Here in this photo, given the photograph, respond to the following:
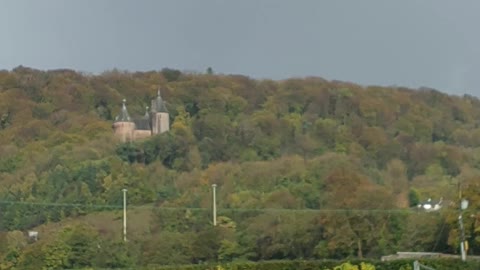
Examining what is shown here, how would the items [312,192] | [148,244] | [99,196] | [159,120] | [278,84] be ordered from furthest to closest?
1. [278,84]
2. [159,120]
3. [99,196]
4. [312,192]
5. [148,244]

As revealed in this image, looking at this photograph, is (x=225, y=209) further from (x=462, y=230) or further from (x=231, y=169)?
(x=462, y=230)

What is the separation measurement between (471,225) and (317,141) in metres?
38.4

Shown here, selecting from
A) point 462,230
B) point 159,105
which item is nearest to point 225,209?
point 462,230

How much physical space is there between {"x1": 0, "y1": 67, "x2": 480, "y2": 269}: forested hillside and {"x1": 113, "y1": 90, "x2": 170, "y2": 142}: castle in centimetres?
103

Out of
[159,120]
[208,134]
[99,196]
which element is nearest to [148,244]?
[99,196]

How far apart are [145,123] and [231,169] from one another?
25656mm

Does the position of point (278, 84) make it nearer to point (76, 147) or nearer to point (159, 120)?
point (159, 120)

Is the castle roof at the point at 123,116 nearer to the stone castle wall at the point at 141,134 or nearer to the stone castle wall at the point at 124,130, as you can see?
the stone castle wall at the point at 124,130

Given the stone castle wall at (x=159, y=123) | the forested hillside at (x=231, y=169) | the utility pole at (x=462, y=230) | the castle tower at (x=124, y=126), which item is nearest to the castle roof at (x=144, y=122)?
the castle tower at (x=124, y=126)

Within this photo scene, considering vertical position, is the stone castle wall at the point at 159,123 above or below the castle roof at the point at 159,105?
below

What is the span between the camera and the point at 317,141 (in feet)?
229

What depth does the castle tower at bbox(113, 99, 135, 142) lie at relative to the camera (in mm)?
73688

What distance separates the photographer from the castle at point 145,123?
7600 cm

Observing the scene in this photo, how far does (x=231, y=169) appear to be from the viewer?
58.3 metres
